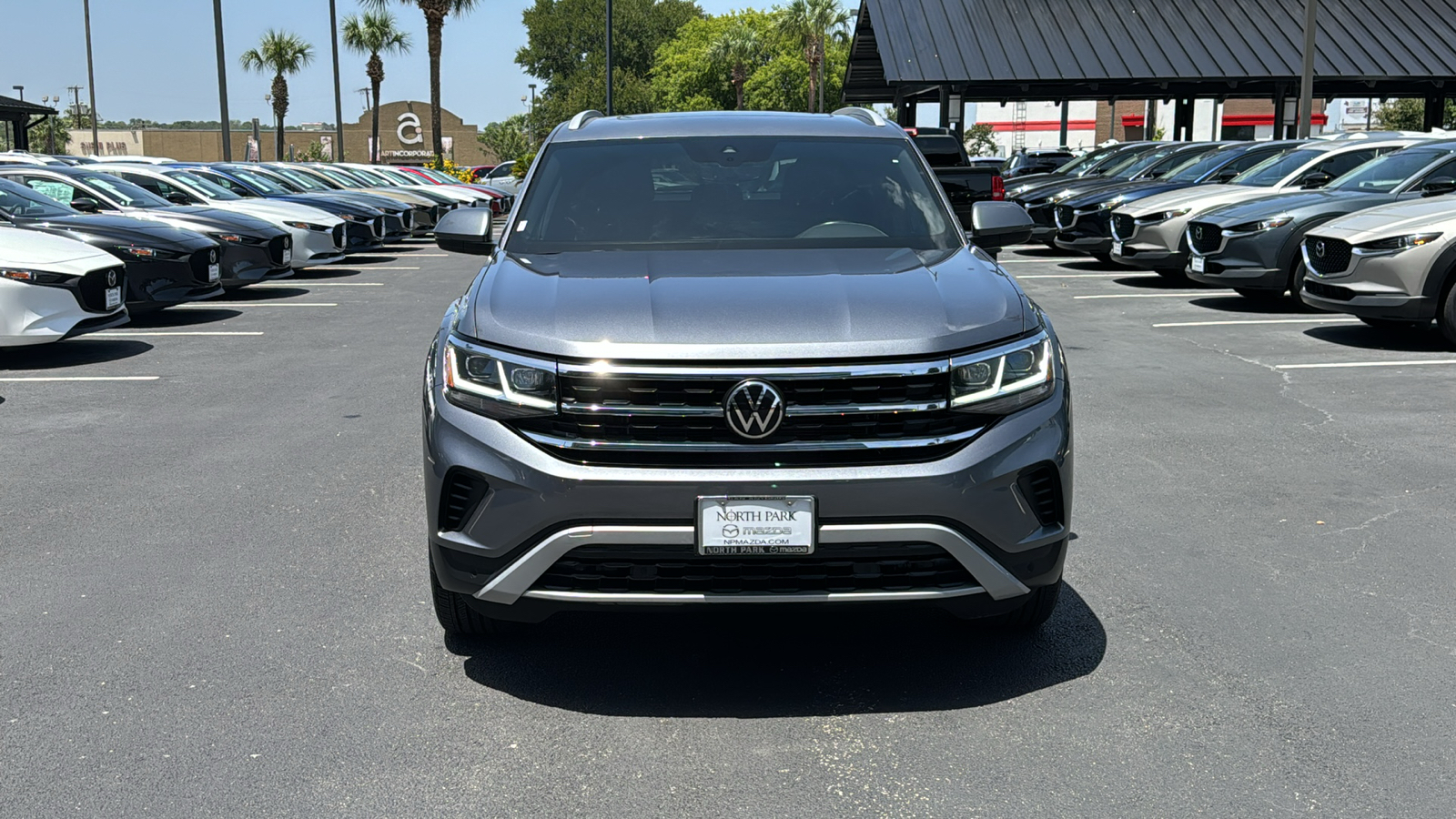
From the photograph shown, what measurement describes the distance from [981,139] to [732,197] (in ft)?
334

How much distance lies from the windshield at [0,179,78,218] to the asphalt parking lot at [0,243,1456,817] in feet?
19.9

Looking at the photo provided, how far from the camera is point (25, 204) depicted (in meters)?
13.0

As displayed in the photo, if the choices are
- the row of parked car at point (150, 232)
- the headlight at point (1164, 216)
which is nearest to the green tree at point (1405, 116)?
the headlight at point (1164, 216)

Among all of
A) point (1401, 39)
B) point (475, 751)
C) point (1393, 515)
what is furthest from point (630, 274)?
point (1401, 39)

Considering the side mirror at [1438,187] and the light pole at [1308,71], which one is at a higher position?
the light pole at [1308,71]

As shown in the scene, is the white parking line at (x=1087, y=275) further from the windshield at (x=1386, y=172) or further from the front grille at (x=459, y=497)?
the front grille at (x=459, y=497)

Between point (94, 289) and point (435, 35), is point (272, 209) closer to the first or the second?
point (94, 289)

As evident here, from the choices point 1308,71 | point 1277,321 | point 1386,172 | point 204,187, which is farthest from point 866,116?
point 1308,71

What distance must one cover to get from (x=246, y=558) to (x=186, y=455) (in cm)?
225

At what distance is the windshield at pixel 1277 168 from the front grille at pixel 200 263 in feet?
37.2

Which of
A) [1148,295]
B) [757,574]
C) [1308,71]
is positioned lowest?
[1148,295]

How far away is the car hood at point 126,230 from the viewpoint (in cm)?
1260

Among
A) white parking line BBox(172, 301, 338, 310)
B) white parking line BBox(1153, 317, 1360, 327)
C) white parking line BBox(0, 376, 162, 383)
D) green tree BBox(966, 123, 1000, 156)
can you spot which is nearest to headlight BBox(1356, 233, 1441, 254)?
white parking line BBox(1153, 317, 1360, 327)

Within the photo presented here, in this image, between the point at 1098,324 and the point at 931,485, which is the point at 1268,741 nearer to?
the point at 931,485
